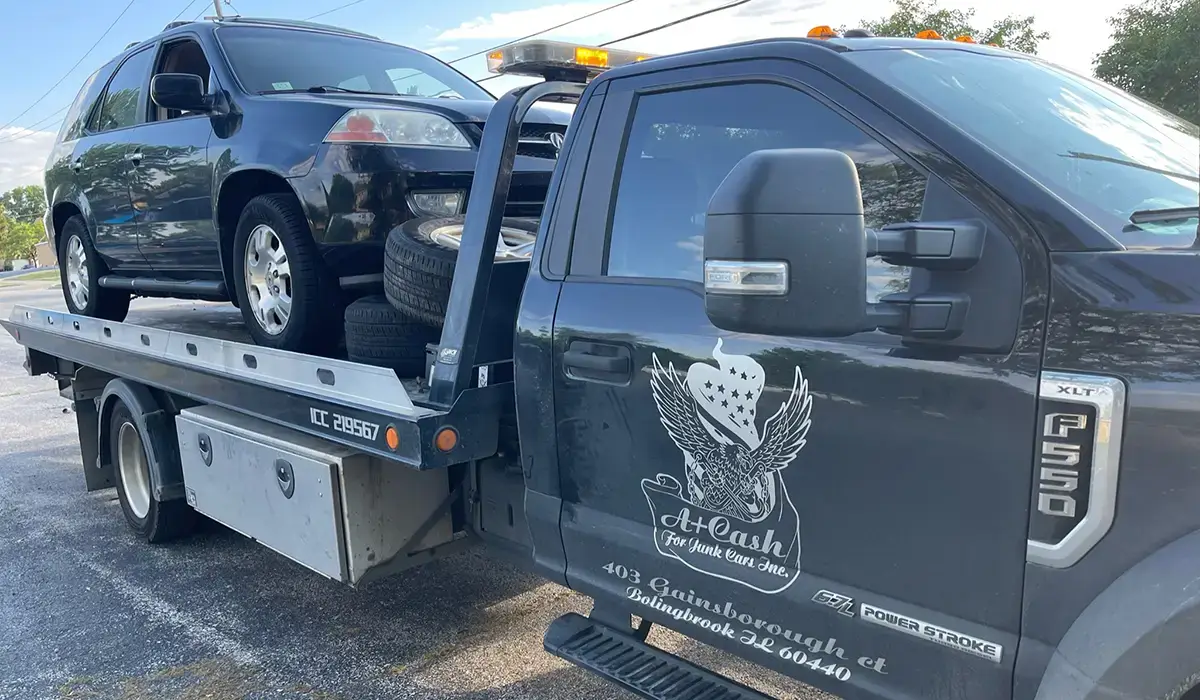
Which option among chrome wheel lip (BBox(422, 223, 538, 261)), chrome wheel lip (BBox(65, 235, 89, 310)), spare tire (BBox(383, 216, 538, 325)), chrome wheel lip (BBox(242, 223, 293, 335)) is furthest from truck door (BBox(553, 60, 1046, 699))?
chrome wheel lip (BBox(65, 235, 89, 310))

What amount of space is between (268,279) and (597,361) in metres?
2.36

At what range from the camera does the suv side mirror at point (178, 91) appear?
4645 mm

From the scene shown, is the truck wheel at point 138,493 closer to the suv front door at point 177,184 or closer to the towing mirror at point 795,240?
the suv front door at point 177,184

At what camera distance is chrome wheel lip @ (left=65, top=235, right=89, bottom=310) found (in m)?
6.30

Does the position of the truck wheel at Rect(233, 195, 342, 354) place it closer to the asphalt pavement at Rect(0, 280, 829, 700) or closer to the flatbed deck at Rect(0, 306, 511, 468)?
the flatbed deck at Rect(0, 306, 511, 468)

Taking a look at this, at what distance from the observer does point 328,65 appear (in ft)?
16.6

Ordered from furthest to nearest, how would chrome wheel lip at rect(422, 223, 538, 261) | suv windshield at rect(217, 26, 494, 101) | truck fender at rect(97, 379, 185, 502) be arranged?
truck fender at rect(97, 379, 185, 502)
suv windshield at rect(217, 26, 494, 101)
chrome wheel lip at rect(422, 223, 538, 261)

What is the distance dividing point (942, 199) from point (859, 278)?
40 centimetres

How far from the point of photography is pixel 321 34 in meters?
5.36

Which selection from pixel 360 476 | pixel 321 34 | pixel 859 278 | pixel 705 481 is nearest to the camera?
pixel 859 278

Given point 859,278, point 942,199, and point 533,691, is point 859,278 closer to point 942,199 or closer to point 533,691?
point 942,199

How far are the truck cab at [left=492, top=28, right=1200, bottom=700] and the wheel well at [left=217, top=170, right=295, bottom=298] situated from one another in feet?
7.33

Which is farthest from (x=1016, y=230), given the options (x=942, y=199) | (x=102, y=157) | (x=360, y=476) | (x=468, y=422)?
(x=102, y=157)

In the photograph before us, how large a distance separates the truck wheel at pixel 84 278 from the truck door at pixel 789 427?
450 cm
